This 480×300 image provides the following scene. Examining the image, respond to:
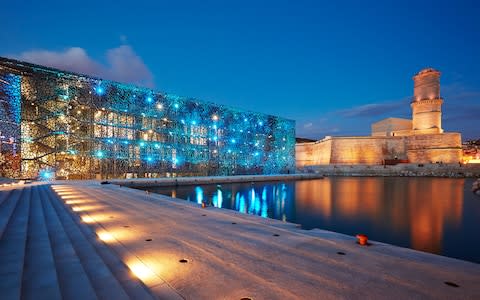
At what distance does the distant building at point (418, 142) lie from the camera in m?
51.0

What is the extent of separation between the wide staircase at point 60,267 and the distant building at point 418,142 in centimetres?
5728

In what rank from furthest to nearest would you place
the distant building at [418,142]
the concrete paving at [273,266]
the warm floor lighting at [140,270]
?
1. the distant building at [418,142]
2. the warm floor lighting at [140,270]
3. the concrete paving at [273,266]

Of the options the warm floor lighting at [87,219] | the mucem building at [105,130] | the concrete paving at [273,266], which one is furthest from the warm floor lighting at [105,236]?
the mucem building at [105,130]

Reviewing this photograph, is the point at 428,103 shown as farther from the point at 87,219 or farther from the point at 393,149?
the point at 87,219

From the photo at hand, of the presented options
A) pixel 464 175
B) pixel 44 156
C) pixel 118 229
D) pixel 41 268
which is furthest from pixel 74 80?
pixel 464 175

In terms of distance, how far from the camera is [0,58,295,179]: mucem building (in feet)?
80.0

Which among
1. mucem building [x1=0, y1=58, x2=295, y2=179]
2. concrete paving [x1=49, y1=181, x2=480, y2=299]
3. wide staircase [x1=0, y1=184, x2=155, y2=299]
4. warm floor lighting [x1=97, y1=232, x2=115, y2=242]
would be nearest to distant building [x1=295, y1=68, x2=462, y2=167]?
mucem building [x1=0, y1=58, x2=295, y2=179]

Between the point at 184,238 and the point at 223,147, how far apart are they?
35342 millimetres

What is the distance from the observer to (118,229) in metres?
6.21

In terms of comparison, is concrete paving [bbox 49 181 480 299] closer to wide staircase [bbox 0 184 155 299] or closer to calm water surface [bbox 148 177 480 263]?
wide staircase [bbox 0 184 155 299]

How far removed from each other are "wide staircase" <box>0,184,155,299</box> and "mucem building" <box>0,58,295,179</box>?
23.0m

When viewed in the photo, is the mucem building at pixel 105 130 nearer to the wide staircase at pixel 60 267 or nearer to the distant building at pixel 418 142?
the wide staircase at pixel 60 267

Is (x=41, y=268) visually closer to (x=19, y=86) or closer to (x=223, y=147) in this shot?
(x=19, y=86)

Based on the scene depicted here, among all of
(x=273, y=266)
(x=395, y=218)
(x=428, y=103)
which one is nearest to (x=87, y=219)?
(x=273, y=266)
